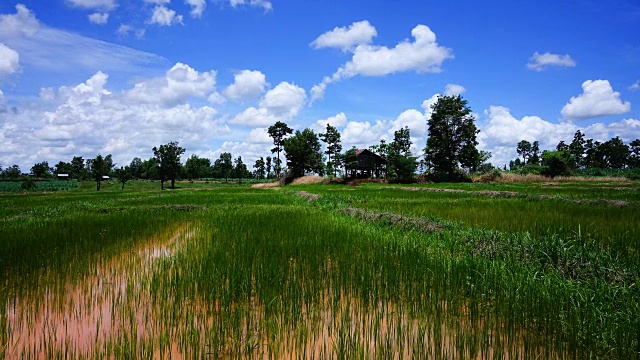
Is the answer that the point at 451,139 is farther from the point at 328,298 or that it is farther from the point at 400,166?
the point at 328,298

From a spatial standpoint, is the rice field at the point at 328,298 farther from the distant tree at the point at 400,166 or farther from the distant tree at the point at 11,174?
the distant tree at the point at 11,174

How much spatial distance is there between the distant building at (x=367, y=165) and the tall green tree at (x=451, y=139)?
334 inches

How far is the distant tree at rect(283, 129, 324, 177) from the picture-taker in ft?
185

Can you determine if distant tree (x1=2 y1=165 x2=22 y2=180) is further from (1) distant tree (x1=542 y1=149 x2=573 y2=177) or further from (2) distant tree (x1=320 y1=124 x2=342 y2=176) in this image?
(1) distant tree (x1=542 y1=149 x2=573 y2=177)

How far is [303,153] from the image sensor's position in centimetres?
5672

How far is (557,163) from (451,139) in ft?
48.5

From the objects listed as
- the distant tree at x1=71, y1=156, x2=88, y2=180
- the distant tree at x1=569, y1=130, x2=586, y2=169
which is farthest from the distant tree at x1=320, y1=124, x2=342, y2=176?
the distant tree at x1=71, y1=156, x2=88, y2=180

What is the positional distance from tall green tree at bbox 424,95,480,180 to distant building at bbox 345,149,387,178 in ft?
27.9

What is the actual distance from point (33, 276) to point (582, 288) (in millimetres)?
7118

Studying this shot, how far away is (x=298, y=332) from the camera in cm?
291

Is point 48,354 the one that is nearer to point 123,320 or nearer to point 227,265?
point 123,320

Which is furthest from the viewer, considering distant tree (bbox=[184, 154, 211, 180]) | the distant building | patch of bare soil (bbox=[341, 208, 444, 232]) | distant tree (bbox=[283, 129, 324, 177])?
distant tree (bbox=[184, 154, 211, 180])

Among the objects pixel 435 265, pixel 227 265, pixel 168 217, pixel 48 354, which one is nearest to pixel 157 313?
pixel 48 354

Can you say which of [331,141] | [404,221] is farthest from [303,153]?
[404,221]
